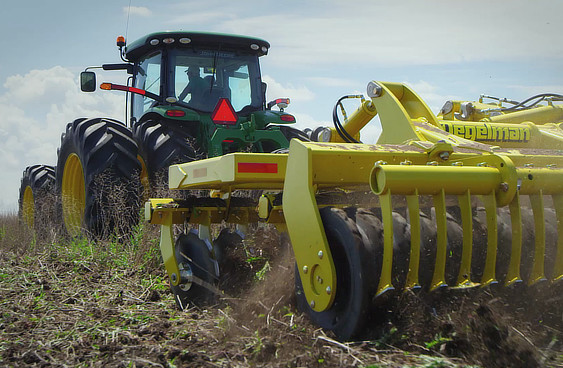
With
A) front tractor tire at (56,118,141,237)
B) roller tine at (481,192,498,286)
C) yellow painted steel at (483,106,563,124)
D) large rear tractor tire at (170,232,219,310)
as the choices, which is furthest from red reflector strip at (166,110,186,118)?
roller tine at (481,192,498,286)

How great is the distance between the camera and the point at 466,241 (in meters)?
3.07

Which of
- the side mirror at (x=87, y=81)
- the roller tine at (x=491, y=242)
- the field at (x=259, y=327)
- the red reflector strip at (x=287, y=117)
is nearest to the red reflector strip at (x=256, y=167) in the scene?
the field at (x=259, y=327)

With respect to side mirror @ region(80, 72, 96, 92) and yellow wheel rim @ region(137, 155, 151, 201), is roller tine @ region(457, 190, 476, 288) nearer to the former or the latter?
yellow wheel rim @ region(137, 155, 151, 201)

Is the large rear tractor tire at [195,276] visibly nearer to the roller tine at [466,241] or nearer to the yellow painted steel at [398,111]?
the yellow painted steel at [398,111]

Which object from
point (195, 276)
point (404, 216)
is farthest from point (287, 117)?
point (404, 216)

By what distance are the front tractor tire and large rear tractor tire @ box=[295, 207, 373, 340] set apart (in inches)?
131

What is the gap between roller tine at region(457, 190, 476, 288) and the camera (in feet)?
9.96

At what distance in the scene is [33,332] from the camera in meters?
3.70

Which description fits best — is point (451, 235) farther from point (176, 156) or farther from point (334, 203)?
point (176, 156)

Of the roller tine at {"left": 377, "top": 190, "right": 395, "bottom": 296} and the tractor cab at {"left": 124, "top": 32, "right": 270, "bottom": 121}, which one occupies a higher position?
the tractor cab at {"left": 124, "top": 32, "right": 270, "bottom": 121}

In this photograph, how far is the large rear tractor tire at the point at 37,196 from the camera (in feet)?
24.5

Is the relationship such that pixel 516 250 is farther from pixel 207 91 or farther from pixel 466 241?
pixel 207 91

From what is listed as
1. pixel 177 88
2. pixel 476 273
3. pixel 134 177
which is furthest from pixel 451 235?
pixel 177 88

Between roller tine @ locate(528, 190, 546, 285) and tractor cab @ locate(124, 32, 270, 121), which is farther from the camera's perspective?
tractor cab @ locate(124, 32, 270, 121)
